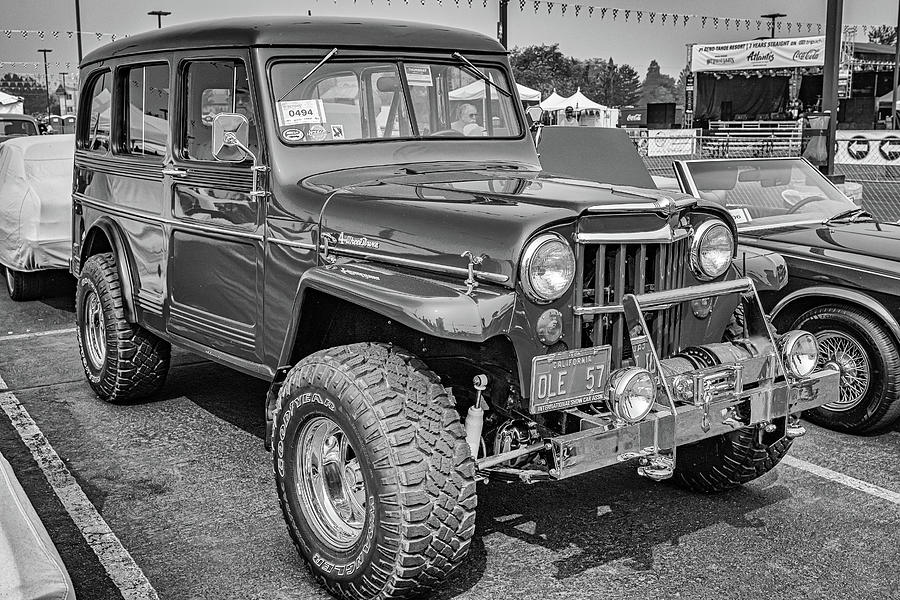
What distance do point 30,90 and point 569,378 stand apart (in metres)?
76.6

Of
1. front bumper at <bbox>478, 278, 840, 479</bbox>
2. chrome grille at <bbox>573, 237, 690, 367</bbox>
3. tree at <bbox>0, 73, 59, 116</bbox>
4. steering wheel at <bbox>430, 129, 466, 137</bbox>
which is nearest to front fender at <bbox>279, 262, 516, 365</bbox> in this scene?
chrome grille at <bbox>573, 237, 690, 367</bbox>

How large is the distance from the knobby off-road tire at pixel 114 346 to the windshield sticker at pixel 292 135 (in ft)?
6.66

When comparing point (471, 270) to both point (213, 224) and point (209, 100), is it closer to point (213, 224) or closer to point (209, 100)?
point (213, 224)

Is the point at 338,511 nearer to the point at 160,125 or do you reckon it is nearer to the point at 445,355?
the point at 445,355

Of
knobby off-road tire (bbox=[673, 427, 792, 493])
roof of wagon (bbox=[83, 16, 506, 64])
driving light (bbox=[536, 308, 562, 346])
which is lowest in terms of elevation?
knobby off-road tire (bbox=[673, 427, 792, 493])

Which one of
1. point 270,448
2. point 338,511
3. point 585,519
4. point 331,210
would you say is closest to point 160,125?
point 331,210

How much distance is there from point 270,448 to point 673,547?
5.85 feet

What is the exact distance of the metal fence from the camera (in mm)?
15438

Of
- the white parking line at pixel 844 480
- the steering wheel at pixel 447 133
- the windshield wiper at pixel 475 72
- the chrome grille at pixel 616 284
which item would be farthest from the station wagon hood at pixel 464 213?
the white parking line at pixel 844 480

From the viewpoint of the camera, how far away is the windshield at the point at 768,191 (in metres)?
6.63

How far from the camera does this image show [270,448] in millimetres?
3953

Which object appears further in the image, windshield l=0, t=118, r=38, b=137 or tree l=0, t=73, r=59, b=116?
tree l=0, t=73, r=59, b=116

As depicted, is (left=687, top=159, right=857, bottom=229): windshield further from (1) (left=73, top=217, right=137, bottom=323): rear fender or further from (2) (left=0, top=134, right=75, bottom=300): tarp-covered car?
(2) (left=0, top=134, right=75, bottom=300): tarp-covered car

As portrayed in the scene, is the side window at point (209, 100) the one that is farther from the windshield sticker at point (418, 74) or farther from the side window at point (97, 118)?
the side window at point (97, 118)
